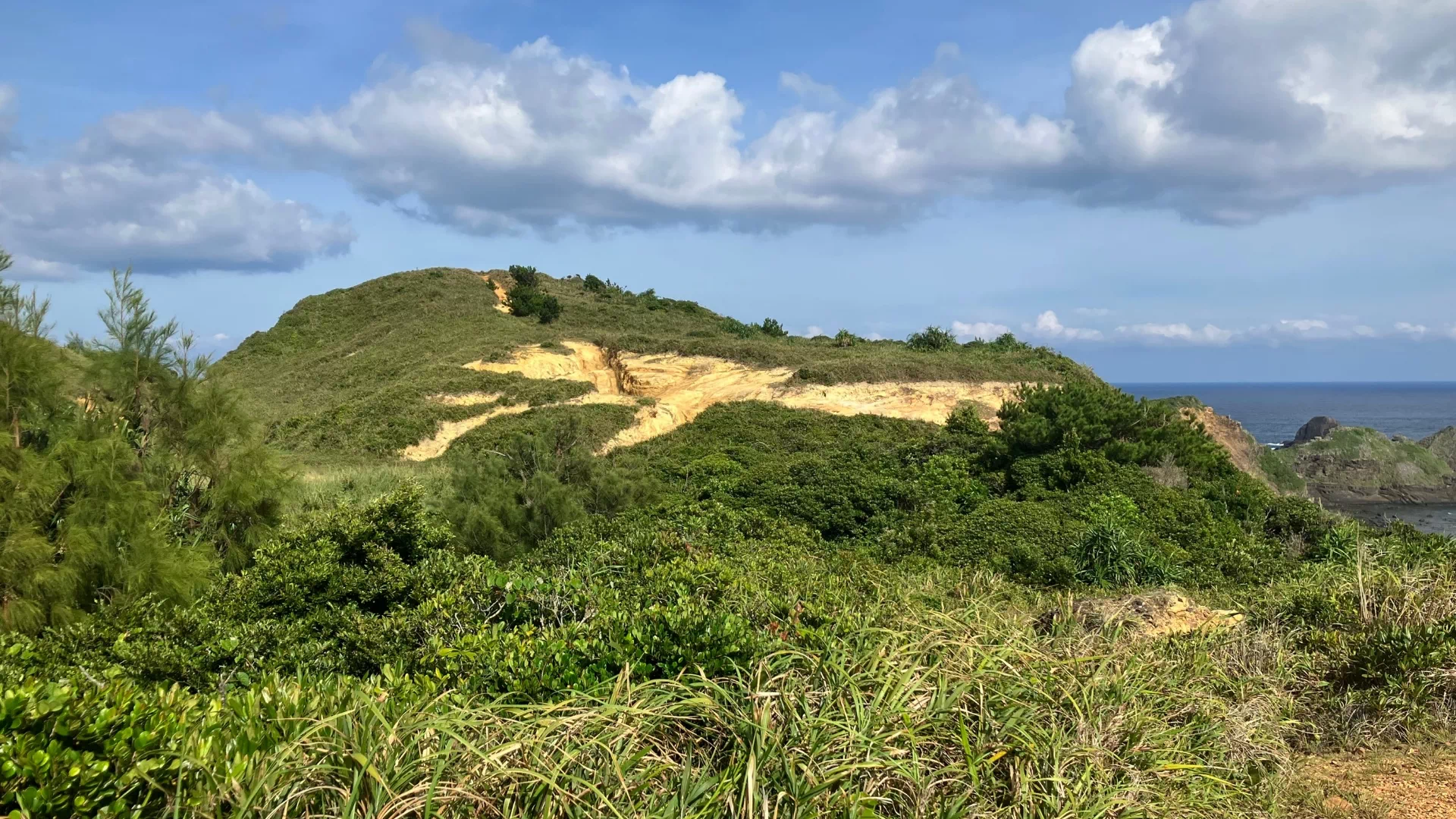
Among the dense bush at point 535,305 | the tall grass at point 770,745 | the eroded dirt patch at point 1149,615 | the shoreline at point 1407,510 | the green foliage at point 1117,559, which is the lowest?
the shoreline at point 1407,510

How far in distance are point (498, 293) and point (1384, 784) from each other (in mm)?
50606

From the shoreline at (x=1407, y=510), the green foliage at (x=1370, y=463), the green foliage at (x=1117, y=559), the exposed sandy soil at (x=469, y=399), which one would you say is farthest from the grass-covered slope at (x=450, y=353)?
the green foliage at (x=1117, y=559)

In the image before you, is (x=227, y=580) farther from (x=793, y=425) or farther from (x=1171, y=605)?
(x=793, y=425)

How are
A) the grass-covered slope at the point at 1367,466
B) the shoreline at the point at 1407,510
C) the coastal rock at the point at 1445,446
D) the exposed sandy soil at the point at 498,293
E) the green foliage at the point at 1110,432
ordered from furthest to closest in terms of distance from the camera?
the exposed sandy soil at the point at 498,293, the coastal rock at the point at 1445,446, the grass-covered slope at the point at 1367,466, the shoreline at the point at 1407,510, the green foliage at the point at 1110,432

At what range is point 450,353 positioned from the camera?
116 ft

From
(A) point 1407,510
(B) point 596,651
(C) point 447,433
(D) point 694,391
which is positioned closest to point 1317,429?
(A) point 1407,510

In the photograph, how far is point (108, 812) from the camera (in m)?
2.68

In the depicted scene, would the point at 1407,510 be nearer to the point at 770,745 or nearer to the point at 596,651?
the point at 596,651

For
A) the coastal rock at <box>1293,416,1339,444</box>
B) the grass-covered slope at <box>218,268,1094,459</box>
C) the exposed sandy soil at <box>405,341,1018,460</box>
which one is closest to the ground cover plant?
the grass-covered slope at <box>218,268,1094,459</box>

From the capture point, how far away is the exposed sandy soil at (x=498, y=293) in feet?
154

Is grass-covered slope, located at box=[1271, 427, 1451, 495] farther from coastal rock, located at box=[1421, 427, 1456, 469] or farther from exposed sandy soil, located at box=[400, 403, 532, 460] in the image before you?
exposed sandy soil, located at box=[400, 403, 532, 460]

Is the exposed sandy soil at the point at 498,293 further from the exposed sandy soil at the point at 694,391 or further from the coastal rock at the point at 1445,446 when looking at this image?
the coastal rock at the point at 1445,446

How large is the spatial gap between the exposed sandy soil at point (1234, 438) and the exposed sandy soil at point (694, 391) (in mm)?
5839

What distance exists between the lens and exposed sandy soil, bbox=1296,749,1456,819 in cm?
425
